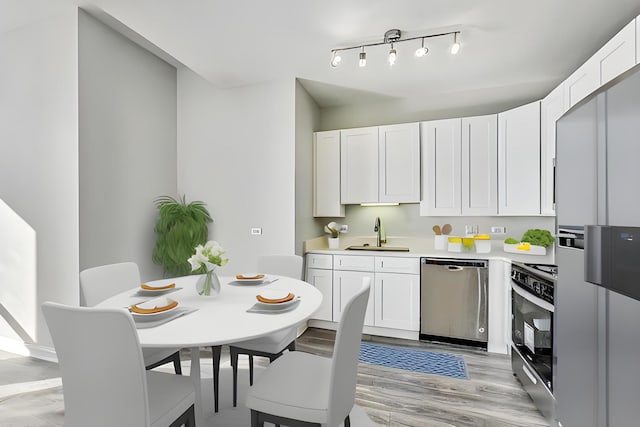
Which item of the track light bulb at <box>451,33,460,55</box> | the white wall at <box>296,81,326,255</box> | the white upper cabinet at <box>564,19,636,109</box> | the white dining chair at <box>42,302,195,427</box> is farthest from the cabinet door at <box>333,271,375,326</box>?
the white dining chair at <box>42,302,195,427</box>

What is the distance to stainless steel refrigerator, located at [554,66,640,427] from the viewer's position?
90cm

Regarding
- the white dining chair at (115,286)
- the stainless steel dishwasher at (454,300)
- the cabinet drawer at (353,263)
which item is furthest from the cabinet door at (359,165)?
the white dining chair at (115,286)

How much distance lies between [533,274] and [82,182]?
11.5 feet

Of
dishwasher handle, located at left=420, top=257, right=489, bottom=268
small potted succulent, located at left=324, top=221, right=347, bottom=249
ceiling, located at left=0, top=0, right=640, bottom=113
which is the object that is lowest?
dishwasher handle, located at left=420, top=257, right=489, bottom=268

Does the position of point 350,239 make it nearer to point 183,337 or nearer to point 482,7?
point 482,7

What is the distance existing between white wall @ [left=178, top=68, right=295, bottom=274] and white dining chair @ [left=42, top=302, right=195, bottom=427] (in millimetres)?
2249

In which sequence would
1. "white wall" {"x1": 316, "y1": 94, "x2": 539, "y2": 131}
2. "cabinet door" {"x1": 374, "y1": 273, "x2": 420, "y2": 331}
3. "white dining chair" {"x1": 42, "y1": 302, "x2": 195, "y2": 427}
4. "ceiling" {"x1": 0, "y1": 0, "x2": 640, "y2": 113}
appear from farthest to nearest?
"white wall" {"x1": 316, "y1": 94, "x2": 539, "y2": 131} < "cabinet door" {"x1": 374, "y1": 273, "x2": 420, "y2": 331} < "ceiling" {"x1": 0, "y1": 0, "x2": 640, "y2": 113} < "white dining chair" {"x1": 42, "y1": 302, "x2": 195, "y2": 427}

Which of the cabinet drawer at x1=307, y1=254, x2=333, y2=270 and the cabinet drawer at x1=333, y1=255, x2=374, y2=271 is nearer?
the cabinet drawer at x1=333, y1=255, x2=374, y2=271

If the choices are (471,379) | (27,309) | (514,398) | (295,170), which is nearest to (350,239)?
(295,170)

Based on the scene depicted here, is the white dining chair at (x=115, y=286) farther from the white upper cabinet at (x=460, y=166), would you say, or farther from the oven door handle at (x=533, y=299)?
the white upper cabinet at (x=460, y=166)

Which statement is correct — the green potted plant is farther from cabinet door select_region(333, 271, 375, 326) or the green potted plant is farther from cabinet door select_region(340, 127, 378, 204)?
cabinet door select_region(340, 127, 378, 204)

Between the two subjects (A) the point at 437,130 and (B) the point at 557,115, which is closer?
(B) the point at 557,115

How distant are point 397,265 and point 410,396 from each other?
1.28 metres

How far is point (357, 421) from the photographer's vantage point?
6.22 ft
